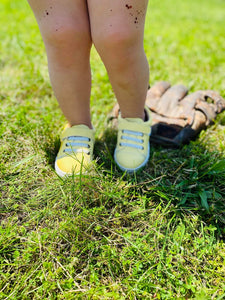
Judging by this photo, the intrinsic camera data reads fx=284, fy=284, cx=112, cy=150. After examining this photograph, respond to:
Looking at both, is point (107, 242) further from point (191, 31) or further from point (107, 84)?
point (191, 31)

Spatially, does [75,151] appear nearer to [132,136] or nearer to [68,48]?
[132,136]

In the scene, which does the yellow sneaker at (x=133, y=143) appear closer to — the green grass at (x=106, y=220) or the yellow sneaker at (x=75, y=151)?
the green grass at (x=106, y=220)

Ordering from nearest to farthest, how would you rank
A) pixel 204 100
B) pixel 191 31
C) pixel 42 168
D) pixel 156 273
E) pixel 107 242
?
pixel 156 273 → pixel 107 242 → pixel 42 168 → pixel 204 100 → pixel 191 31

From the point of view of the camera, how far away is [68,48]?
4.49ft

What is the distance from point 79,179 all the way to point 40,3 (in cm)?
83

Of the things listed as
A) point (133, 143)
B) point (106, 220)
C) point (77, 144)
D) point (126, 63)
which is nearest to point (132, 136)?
point (133, 143)

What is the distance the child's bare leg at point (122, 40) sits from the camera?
1.23 m

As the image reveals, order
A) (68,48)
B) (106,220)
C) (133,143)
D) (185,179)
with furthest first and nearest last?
1. (133,143)
2. (185,179)
3. (68,48)
4. (106,220)

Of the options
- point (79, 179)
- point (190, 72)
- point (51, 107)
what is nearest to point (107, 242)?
point (79, 179)

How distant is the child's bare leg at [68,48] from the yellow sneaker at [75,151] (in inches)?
3.2

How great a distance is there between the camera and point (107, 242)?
119 cm

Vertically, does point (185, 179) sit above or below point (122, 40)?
below

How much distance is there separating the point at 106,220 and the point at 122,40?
806mm

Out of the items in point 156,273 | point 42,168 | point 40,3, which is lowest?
point 156,273
